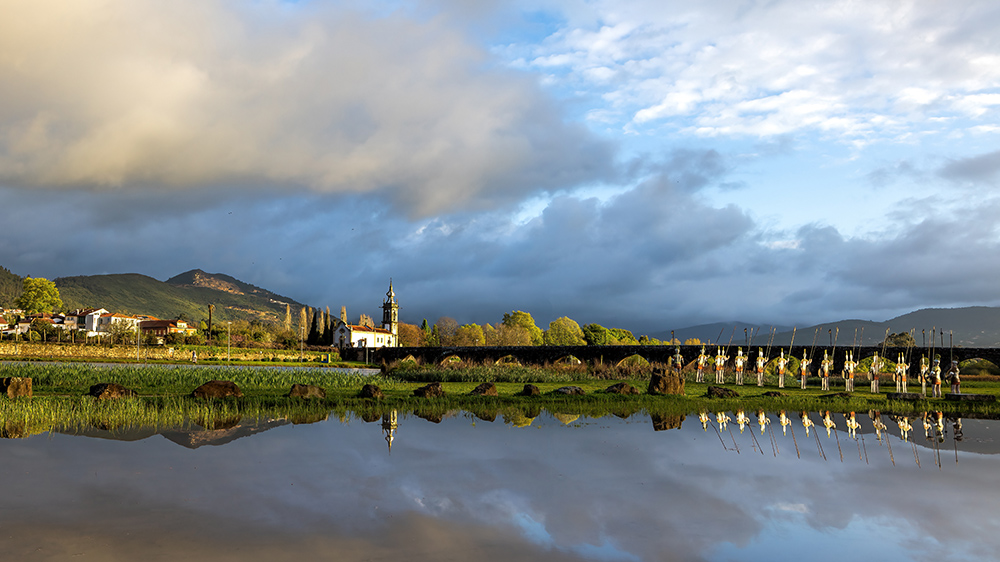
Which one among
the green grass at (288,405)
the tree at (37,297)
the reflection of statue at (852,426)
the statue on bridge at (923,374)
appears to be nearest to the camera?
the green grass at (288,405)

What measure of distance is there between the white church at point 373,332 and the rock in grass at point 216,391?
8939 centimetres

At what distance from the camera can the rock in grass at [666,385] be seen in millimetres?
29234

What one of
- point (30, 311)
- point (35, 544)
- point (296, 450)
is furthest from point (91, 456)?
point (30, 311)

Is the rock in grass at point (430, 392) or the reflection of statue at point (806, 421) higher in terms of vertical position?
the rock in grass at point (430, 392)

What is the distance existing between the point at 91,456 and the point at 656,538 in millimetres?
11031

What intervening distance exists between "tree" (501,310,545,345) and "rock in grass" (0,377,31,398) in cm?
11361

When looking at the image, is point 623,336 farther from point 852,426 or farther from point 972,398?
point 852,426

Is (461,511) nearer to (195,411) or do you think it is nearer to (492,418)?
(492,418)

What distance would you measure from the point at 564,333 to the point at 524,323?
9.44m

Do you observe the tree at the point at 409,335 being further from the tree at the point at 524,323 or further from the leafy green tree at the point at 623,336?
the leafy green tree at the point at 623,336

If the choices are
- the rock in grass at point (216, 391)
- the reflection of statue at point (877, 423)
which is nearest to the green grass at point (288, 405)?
the rock in grass at point (216, 391)

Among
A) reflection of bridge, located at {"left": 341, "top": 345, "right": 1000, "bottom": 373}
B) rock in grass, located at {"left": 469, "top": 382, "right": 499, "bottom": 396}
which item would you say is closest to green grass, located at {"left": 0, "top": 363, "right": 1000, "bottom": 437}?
rock in grass, located at {"left": 469, "top": 382, "right": 499, "bottom": 396}

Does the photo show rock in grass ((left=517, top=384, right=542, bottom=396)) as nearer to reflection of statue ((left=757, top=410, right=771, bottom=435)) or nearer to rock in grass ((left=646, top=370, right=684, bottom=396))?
rock in grass ((left=646, top=370, right=684, bottom=396))

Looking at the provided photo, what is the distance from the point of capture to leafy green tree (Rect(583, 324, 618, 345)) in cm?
13038
